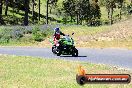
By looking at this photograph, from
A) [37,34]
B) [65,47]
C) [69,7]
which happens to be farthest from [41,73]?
[69,7]

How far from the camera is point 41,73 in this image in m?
18.3

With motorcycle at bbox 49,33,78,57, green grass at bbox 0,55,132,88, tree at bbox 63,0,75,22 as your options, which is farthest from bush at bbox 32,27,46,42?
tree at bbox 63,0,75,22

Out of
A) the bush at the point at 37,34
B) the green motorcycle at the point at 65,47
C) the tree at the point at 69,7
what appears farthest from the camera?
the tree at the point at 69,7

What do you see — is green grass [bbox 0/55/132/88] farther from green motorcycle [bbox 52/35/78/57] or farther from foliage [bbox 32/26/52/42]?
foliage [bbox 32/26/52/42]

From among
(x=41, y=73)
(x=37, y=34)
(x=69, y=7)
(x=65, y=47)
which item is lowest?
(x=41, y=73)

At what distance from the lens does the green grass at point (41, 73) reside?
15.2 meters

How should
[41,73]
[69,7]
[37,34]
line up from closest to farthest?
[41,73], [37,34], [69,7]

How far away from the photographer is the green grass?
1521 centimetres

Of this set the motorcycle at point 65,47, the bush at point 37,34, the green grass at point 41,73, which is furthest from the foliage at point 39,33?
the green grass at point 41,73

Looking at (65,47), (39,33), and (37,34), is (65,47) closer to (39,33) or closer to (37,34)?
(37,34)

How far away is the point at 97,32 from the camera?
3981 cm

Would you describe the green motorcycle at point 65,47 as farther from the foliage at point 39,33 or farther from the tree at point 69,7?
the tree at point 69,7

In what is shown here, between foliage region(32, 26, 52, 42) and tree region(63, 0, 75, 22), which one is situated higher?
tree region(63, 0, 75, 22)

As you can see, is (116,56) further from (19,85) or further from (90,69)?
(19,85)
